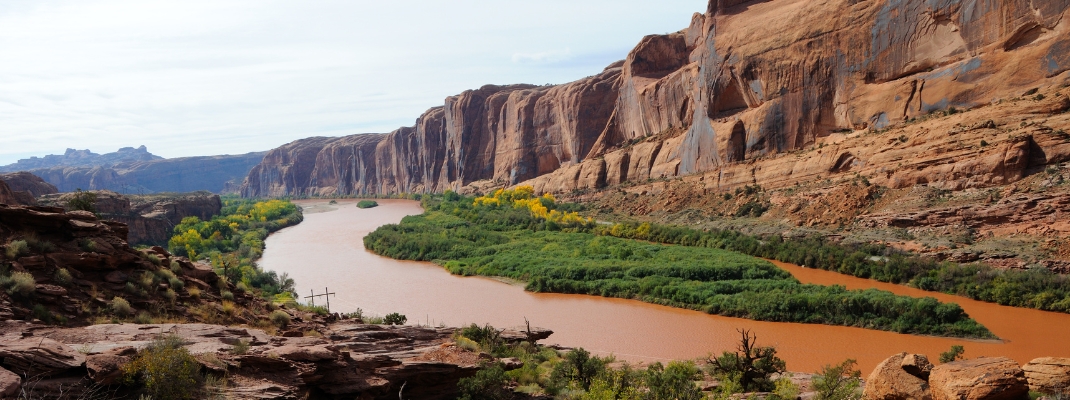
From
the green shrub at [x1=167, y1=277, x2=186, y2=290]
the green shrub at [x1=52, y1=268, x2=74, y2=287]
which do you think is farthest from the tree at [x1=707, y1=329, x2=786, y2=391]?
the green shrub at [x1=52, y1=268, x2=74, y2=287]

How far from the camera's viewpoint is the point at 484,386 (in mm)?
11844

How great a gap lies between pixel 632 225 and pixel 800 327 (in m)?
22.2

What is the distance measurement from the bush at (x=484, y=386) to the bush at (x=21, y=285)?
6.98 meters

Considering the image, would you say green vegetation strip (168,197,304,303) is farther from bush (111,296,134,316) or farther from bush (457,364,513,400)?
bush (457,364,513,400)

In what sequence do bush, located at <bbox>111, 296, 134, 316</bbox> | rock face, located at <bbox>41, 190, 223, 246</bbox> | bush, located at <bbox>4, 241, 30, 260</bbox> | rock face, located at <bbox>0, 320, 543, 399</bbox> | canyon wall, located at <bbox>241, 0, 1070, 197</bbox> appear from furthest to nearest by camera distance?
rock face, located at <bbox>41, 190, 223, 246</bbox>
canyon wall, located at <bbox>241, 0, 1070, 197</bbox>
bush, located at <bbox>111, 296, 134, 316</bbox>
bush, located at <bbox>4, 241, 30, 260</bbox>
rock face, located at <bbox>0, 320, 543, 399</bbox>

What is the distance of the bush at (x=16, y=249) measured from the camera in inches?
453

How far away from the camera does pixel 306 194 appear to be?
6132 inches

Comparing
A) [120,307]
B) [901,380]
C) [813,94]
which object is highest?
[813,94]

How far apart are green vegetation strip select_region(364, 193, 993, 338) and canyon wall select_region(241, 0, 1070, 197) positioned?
10084mm

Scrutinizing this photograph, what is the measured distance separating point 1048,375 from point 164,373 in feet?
41.1

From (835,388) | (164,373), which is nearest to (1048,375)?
(835,388)

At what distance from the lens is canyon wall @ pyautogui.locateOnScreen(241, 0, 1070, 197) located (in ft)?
103

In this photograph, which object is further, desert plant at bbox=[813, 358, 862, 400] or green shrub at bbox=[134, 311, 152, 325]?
green shrub at bbox=[134, 311, 152, 325]

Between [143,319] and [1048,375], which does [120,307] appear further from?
[1048,375]
